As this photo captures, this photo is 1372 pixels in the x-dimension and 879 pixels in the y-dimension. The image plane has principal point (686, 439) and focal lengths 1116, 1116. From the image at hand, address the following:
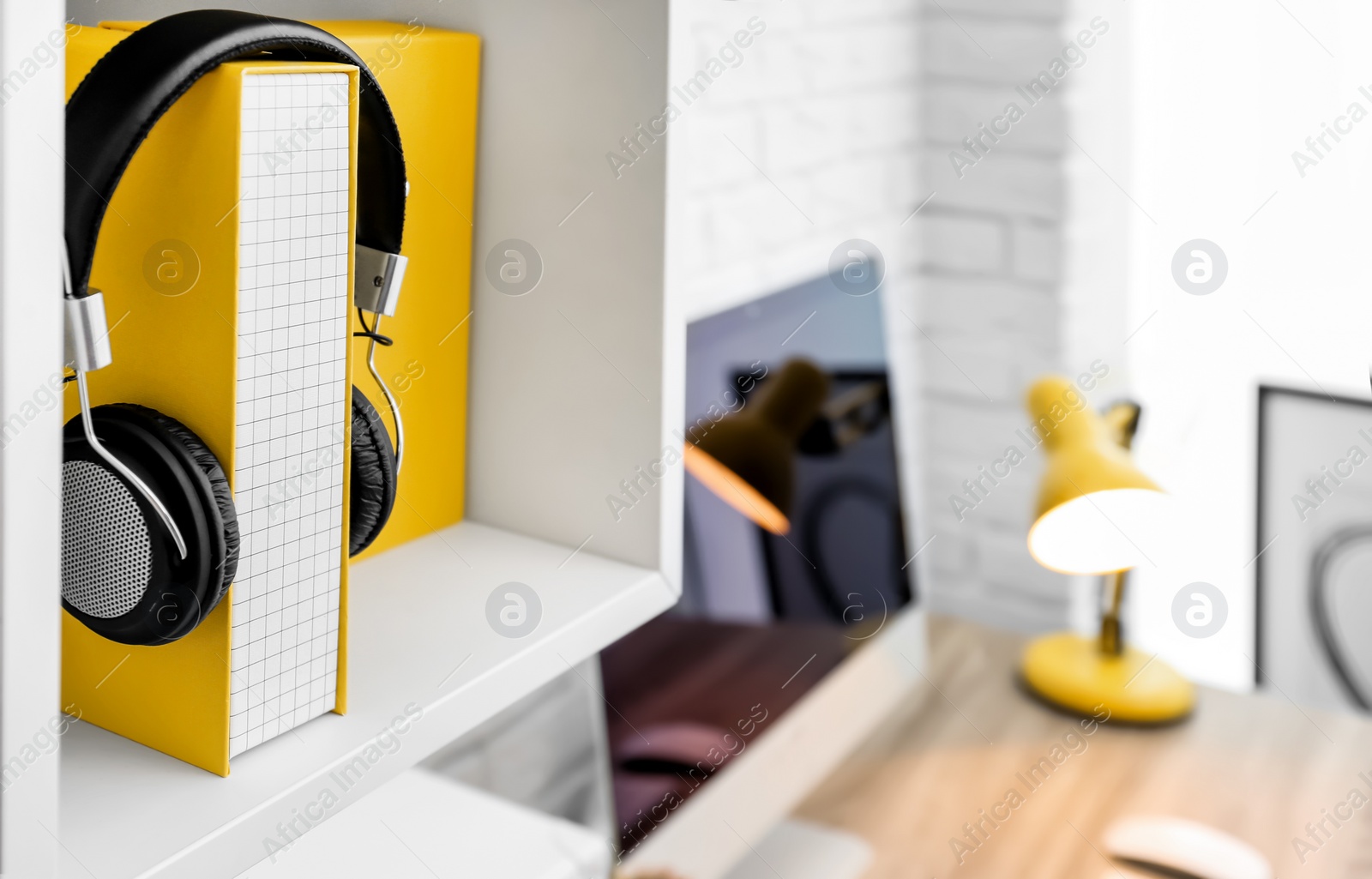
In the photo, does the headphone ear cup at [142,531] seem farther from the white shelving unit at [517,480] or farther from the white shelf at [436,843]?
the white shelf at [436,843]

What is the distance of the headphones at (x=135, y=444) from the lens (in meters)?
0.32

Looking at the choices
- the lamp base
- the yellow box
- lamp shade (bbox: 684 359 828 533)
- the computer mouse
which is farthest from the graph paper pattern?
the lamp base

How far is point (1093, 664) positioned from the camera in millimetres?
1390

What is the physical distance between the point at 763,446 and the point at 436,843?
639mm

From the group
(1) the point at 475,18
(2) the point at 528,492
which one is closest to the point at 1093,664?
(2) the point at 528,492

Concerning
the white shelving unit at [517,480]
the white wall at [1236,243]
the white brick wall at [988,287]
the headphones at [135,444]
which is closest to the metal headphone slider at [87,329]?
the headphones at [135,444]

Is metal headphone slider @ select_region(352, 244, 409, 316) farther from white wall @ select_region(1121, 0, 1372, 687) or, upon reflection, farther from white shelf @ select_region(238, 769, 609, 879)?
white wall @ select_region(1121, 0, 1372, 687)

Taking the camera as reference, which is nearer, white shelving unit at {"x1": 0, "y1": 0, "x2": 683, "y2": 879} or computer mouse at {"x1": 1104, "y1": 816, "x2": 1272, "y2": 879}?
white shelving unit at {"x1": 0, "y1": 0, "x2": 683, "y2": 879}

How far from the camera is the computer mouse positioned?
1.06m

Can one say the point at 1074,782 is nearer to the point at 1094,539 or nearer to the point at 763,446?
the point at 1094,539

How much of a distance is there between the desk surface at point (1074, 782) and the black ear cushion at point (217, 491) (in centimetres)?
88

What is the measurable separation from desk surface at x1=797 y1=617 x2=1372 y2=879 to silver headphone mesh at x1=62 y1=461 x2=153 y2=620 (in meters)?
0.89

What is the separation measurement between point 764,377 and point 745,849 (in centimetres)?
49

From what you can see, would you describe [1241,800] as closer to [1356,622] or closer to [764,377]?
[1356,622]
